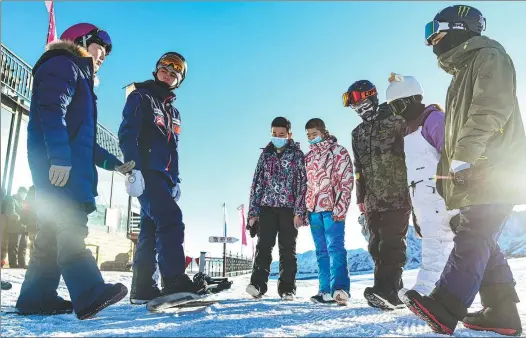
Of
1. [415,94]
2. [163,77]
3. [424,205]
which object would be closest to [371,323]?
[424,205]

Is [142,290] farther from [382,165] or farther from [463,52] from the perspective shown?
[463,52]

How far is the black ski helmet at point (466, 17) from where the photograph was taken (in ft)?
7.59

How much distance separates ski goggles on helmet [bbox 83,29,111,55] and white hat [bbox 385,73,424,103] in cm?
242

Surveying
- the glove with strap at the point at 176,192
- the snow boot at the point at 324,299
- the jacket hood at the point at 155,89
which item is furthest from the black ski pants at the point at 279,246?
the jacket hood at the point at 155,89

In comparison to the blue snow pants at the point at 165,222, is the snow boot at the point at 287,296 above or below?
below

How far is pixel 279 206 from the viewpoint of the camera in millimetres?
4234

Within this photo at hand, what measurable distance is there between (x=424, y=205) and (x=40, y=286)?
8.94 feet

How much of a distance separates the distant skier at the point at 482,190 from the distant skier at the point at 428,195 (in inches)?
19.9

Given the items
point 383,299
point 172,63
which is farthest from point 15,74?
point 383,299

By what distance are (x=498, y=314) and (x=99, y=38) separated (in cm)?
312

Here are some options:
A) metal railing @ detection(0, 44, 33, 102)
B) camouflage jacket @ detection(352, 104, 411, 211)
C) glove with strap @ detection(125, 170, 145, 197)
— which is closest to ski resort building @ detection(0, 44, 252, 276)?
metal railing @ detection(0, 44, 33, 102)

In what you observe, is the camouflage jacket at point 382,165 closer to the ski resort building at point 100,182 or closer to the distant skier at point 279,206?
the distant skier at point 279,206

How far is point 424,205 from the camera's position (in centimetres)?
274

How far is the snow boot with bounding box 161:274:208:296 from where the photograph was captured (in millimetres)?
2468
